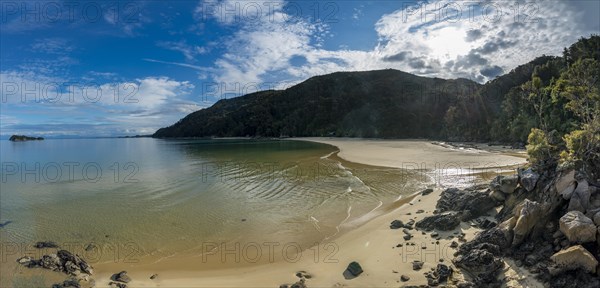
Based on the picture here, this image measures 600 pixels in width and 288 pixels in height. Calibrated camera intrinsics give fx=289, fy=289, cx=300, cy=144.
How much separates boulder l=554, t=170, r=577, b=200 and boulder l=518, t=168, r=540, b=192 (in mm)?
1222

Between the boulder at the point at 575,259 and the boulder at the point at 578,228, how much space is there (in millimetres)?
413

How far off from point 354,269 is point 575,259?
516 centimetres

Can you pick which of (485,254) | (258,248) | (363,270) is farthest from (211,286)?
(485,254)

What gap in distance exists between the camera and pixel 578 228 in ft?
22.7

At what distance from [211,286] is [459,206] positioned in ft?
32.5

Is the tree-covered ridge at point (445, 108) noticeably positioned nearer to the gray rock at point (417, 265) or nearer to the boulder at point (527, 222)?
the boulder at point (527, 222)

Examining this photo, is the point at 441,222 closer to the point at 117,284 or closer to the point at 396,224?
the point at 396,224

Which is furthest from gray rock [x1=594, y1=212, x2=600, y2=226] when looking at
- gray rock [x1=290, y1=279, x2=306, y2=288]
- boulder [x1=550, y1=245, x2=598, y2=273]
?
gray rock [x1=290, y1=279, x2=306, y2=288]

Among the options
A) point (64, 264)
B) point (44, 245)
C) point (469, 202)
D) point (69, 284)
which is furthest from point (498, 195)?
point (44, 245)

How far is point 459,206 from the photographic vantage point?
11914 mm

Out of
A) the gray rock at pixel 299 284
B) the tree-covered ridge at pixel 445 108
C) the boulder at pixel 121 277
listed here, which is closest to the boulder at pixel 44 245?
the boulder at pixel 121 277

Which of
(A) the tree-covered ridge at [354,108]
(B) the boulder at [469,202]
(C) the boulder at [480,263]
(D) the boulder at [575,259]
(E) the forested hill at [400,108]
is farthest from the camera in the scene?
(A) the tree-covered ridge at [354,108]

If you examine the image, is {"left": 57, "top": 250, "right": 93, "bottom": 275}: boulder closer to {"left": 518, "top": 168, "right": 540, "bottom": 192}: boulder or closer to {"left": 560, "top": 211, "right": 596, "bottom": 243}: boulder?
{"left": 560, "top": 211, "right": 596, "bottom": 243}: boulder

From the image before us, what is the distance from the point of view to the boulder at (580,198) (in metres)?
7.76
